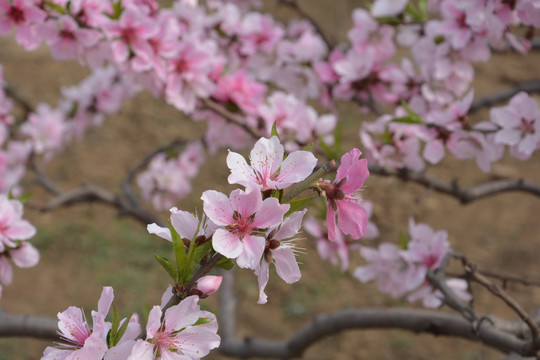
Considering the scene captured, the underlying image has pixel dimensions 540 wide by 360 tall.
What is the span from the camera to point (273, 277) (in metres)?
3.59

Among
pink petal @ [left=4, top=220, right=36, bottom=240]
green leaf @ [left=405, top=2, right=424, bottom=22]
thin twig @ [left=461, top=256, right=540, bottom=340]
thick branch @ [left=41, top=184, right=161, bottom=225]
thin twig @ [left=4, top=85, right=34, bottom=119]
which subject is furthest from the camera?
thin twig @ [left=4, top=85, right=34, bottom=119]

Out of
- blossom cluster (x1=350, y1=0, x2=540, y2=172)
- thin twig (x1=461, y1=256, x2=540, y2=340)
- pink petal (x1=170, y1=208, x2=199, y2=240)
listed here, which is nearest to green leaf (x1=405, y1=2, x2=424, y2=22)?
blossom cluster (x1=350, y1=0, x2=540, y2=172)

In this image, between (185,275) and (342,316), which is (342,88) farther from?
(185,275)

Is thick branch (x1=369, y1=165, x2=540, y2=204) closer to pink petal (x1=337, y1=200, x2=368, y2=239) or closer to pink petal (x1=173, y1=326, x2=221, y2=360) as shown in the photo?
pink petal (x1=337, y1=200, x2=368, y2=239)

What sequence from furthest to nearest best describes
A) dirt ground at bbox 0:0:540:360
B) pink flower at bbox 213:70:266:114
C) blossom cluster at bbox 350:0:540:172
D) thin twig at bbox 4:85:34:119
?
dirt ground at bbox 0:0:540:360, thin twig at bbox 4:85:34:119, pink flower at bbox 213:70:266:114, blossom cluster at bbox 350:0:540:172

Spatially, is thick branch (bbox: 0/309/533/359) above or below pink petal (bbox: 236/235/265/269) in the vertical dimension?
below

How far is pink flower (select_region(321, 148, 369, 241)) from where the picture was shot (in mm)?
698

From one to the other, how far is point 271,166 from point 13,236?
658 millimetres

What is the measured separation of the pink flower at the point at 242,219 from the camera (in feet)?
2.19

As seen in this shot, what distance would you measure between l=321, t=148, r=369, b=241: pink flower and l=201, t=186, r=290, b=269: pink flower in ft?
0.30

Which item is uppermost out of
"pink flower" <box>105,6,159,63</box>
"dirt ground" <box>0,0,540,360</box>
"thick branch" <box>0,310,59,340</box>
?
"pink flower" <box>105,6,159,63</box>

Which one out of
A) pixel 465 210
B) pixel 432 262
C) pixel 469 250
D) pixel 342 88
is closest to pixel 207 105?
pixel 342 88

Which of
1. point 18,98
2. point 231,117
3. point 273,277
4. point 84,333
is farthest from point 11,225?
point 273,277

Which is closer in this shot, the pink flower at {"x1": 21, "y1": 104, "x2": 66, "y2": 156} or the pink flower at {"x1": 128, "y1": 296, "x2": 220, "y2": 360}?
the pink flower at {"x1": 128, "y1": 296, "x2": 220, "y2": 360}
